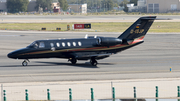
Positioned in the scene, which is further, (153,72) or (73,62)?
(73,62)

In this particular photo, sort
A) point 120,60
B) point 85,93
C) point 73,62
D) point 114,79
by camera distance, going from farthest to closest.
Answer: point 120,60 → point 73,62 → point 114,79 → point 85,93

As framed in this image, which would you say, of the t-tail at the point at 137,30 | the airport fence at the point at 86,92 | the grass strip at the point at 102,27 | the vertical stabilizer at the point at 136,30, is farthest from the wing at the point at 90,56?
the grass strip at the point at 102,27

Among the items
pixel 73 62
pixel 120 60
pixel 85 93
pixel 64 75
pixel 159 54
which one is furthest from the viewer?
pixel 159 54

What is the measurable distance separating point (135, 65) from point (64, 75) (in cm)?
876

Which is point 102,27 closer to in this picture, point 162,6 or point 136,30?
point 136,30

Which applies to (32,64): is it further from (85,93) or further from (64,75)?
(85,93)

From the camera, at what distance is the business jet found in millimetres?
28922

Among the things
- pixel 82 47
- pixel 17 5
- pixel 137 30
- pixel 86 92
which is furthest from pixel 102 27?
pixel 17 5

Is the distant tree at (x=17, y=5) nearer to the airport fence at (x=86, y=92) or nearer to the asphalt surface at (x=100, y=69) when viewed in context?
the asphalt surface at (x=100, y=69)

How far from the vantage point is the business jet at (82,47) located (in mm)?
28922

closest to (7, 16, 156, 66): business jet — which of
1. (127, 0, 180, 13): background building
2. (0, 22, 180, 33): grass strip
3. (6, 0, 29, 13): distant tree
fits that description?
(0, 22, 180, 33): grass strip

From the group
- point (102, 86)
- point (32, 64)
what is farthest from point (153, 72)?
point (32, 64)

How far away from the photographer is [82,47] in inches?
1172

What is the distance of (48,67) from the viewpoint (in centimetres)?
2889
